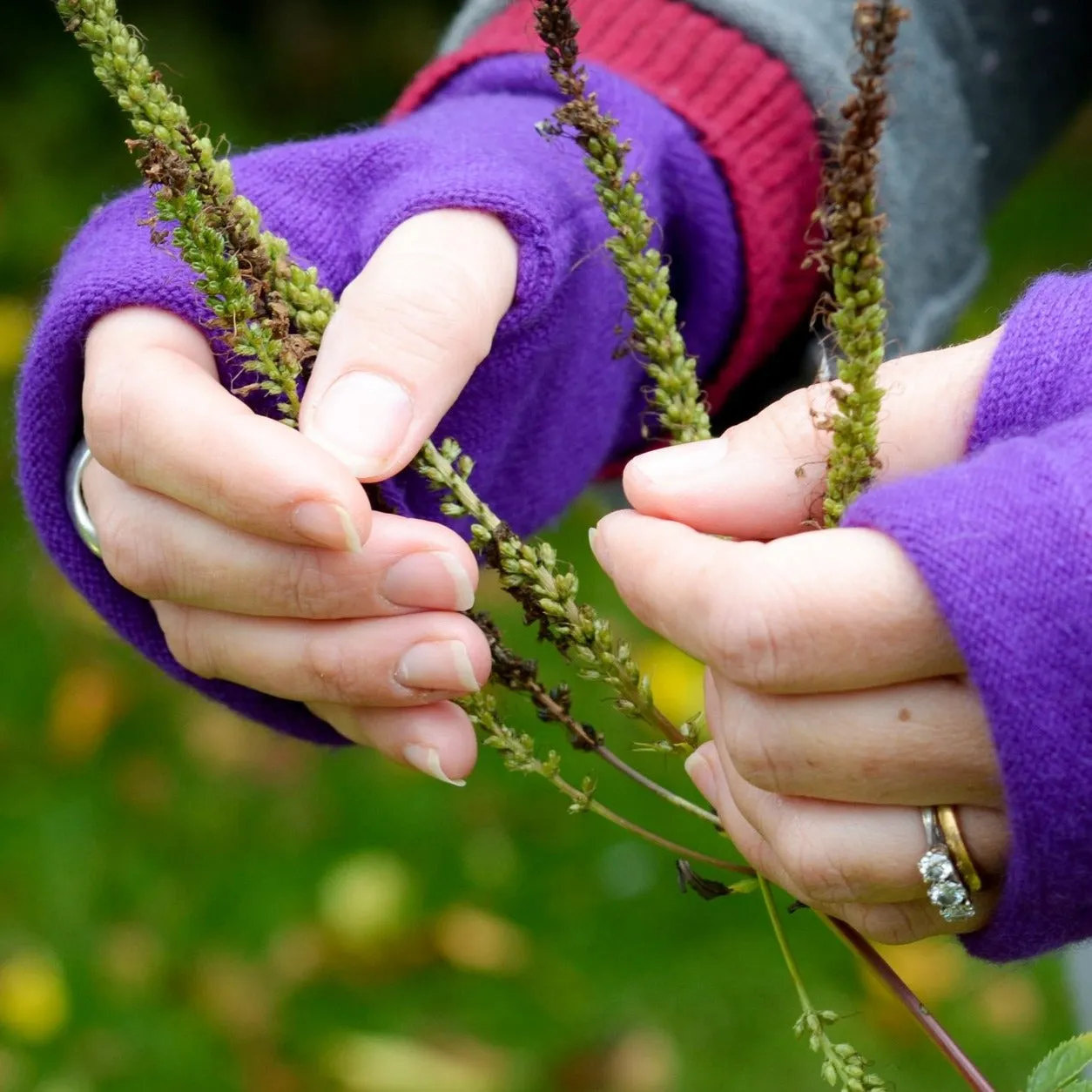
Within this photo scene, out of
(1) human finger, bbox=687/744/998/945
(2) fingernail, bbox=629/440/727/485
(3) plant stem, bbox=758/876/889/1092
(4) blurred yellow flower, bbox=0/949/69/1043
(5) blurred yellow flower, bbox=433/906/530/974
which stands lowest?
(4) blurred yellow flower, bbox=0/949/69/1043

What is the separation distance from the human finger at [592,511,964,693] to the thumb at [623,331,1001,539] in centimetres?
6

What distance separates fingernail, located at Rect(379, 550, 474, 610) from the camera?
98cm

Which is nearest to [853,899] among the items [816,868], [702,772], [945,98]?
[816,868]

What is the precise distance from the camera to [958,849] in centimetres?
88

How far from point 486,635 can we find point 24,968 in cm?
194

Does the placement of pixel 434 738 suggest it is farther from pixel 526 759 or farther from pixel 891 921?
pixel 891 921

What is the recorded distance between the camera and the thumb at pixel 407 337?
951 millimetres

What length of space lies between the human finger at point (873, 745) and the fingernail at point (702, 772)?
0.10 metres

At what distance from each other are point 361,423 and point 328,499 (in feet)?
0.24

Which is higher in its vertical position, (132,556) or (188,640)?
(132,556)

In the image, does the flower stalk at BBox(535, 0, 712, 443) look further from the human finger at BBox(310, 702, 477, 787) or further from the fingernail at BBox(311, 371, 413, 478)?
the human finger at BBox(310, 702, 477, 787)

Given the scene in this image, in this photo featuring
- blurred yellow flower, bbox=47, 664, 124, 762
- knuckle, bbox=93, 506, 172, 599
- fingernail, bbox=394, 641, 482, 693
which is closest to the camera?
fingernail, bbox=394, 641, 482, 693

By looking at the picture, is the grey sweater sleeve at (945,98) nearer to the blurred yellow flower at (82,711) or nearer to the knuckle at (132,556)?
the knuckle at (132,556)

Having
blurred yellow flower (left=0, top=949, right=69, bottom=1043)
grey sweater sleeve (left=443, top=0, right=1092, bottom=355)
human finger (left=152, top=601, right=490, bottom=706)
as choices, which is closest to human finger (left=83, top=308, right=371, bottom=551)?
human finger (left=152, top=601, right=490, bottom=706)
